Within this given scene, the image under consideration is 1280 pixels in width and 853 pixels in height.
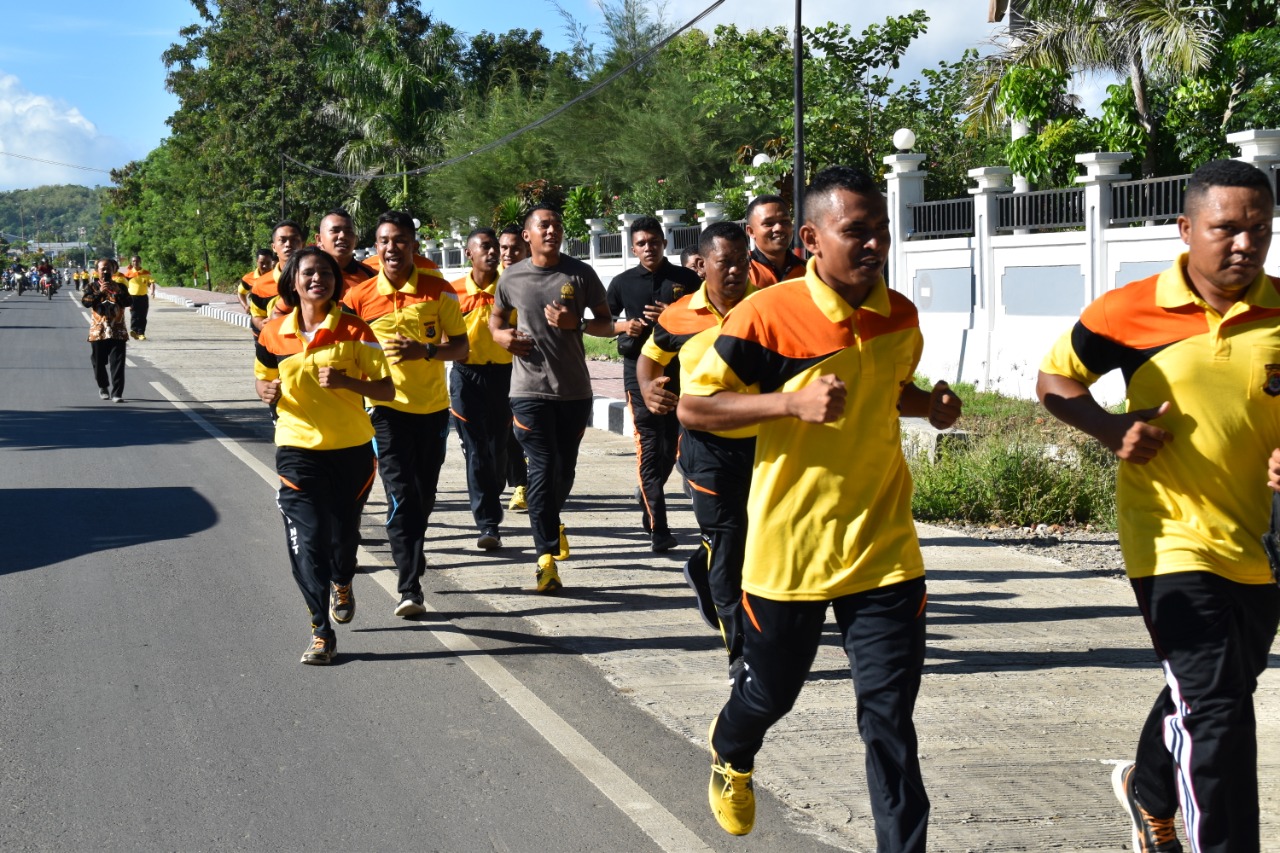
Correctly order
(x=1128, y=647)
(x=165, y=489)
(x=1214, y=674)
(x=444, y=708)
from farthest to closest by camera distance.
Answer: (x=165, y=489), (x=1128, y=647), (x=444, y=708), (x=1214, y=674)

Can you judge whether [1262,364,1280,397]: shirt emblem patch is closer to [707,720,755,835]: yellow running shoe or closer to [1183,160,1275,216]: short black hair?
[1183,160,1275,216]: short black hair

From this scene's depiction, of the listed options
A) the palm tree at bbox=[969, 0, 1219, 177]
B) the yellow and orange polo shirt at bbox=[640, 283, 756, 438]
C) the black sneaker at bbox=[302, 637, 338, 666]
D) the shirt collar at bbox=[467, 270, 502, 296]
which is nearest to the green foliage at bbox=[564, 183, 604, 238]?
the palm tree at bbox=[969, 0, 1219, 177]

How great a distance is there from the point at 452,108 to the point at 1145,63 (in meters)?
31.5

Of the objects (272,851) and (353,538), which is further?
(353,538)

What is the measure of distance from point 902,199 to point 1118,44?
442 centimetres

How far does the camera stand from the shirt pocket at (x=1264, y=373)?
367 cm

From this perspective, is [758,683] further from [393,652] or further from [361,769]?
[393,652]

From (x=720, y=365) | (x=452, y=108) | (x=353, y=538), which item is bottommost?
(x=353, y=538)

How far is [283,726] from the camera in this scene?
5.58 meters

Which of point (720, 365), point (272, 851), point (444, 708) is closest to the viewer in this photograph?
point (720, 365)

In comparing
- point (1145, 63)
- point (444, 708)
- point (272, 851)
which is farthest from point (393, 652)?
point (1145, 63)

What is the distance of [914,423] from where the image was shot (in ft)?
39.0

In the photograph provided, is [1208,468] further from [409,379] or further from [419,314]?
[419,314]

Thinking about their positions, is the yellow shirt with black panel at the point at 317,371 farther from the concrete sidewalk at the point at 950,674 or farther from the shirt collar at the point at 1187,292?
the shirt collar at the point at 1187,292
